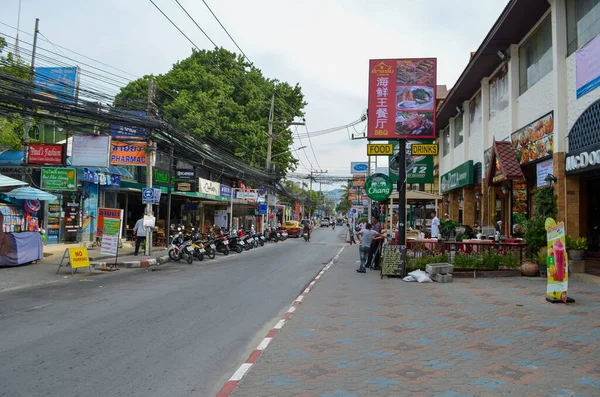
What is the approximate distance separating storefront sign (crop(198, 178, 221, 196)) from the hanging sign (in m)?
23.0

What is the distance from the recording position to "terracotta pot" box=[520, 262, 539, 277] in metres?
12.7

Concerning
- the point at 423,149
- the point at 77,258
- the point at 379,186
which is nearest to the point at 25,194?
the point at 77,258

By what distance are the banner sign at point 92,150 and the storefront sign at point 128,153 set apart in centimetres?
190

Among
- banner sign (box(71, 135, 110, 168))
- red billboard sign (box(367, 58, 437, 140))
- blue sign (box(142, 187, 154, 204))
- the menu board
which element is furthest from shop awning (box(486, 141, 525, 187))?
banner sign (box(71, 135, 110, 168))

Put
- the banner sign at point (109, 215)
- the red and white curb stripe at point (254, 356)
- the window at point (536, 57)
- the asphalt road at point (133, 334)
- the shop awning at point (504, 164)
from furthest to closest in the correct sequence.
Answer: the banner sign at point (109, 215) < the shop awning at point (504, 164) < the window at point (536, 57) < the asphalt road at point (133, 334) < the red and white curb stripe at point (254, 356)

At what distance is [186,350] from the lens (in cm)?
611

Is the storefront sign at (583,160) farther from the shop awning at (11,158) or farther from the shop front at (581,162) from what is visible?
the shop awning at (11,158)

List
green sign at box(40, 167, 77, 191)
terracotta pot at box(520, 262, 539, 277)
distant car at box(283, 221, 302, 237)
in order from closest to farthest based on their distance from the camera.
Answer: terracotta pot at box(520, 262, 539, 277)
green sign at box(40, 167, 77, 191)
distant car at box(283, 221, 302, 237)

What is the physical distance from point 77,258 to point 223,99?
23.2m

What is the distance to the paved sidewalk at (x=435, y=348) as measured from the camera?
4.70 metres

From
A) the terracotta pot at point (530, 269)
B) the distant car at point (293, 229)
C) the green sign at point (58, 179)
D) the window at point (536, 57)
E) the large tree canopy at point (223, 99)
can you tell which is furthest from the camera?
the distant car at point (293, 229)

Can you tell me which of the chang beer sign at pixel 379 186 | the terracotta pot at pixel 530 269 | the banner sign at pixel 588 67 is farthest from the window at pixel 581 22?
the chang beer sign at pixel 379 186

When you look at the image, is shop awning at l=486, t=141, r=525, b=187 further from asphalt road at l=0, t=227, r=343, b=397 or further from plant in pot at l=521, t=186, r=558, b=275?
asphalt road at l=0, t=227, r=343, b=397

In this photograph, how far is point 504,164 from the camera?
15914mm
